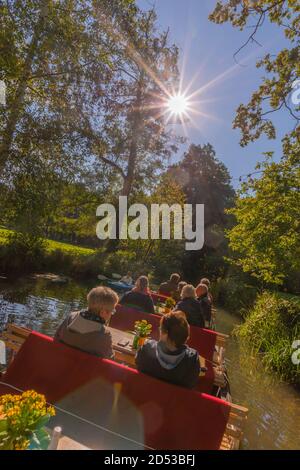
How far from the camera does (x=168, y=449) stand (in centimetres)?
344

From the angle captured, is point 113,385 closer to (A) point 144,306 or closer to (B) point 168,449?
(B) point 168,449

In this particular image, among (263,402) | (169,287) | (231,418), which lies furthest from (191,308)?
(169,287)

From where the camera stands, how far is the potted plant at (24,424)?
235 centimetres

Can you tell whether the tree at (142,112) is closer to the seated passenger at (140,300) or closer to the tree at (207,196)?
the tree at (207,196)

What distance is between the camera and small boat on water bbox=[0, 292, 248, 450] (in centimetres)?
340

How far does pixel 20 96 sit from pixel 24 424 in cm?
1051

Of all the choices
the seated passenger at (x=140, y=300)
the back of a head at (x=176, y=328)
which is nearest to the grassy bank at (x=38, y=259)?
the seated passenger at (x=140, y=300)

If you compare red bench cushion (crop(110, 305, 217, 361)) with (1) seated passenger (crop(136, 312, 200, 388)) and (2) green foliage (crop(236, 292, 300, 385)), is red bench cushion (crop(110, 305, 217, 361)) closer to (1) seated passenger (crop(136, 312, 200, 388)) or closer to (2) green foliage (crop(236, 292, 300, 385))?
(1) seated passenger (crop(136, 312, 200, 388))

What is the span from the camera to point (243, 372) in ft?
34.4

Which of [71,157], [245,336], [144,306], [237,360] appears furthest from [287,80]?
[245,336]

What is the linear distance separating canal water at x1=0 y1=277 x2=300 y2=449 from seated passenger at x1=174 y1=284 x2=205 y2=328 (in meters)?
2.15

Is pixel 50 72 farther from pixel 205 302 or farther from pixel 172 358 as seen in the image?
pixel 172 358

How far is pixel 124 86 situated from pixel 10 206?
1628 cm

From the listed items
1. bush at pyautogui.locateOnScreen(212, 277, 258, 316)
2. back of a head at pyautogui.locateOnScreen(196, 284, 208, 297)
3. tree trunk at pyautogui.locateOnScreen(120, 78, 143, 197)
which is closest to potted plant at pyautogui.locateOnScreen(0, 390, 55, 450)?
back of a head at pyautogui.locateOnScreen(196, 284, 208, 297)
